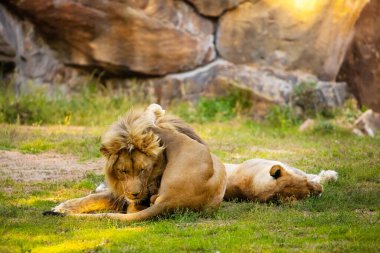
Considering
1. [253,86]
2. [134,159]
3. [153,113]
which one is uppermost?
[153,113]

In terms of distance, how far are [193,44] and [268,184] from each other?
7.08 meters

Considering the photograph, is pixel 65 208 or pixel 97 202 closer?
pixel 65 208

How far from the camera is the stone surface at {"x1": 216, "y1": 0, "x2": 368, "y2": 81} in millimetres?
13102

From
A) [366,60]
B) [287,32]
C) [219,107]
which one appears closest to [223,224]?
[219,107]

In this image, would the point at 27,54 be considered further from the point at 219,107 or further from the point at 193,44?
the point at 219,107

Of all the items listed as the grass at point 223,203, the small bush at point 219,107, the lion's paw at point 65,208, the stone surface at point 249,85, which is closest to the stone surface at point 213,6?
the stone surface at point 249,85

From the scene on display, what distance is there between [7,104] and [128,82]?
245cm

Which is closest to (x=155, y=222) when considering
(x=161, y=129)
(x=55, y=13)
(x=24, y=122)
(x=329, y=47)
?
(x=161, y=129)

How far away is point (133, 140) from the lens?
573 centimetres

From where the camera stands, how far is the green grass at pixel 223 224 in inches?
194

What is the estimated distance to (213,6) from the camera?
13375 millimetres

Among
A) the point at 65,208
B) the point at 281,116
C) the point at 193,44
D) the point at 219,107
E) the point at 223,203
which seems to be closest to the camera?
the point at 65,208

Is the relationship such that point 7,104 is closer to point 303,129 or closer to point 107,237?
point 303,129

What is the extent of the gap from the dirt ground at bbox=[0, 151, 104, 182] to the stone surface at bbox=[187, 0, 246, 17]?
509 centimetres
